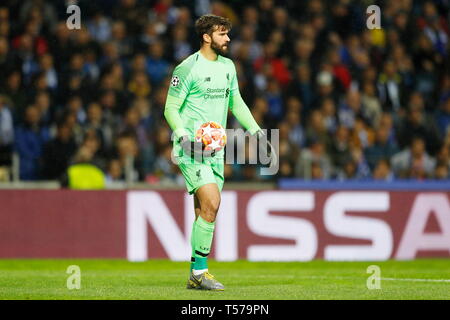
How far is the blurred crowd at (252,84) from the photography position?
17.1 meters

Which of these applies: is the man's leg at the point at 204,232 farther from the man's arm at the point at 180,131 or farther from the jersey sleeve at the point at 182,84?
the jersey sleeve at the point at 182,84

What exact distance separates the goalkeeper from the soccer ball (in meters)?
0.06

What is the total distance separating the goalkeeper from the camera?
9.95 meters

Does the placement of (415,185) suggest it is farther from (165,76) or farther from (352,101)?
(165,76)

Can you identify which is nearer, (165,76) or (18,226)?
(18,226)

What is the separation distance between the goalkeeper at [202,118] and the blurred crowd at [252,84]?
659 centimetres

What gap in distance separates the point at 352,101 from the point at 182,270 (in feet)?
22.5

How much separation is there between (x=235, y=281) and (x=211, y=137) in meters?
2.05

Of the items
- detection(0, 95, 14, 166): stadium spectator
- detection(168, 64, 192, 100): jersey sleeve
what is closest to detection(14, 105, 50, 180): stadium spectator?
detection(0, 95, 14, 166): stadium spectator

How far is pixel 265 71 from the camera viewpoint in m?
19.6

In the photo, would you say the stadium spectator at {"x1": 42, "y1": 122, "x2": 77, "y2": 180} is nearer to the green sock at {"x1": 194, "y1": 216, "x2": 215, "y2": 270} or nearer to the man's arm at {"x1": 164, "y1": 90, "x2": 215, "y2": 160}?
the man's arm at {"x1": 164, "y1": 90, "x2": 215, "y2": 160}

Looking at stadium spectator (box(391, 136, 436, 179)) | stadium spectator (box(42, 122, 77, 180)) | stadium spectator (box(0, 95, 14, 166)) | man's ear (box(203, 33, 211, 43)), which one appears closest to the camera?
man's ear (box(203, 33, 211, 43))

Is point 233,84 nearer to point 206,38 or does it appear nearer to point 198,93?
point 198,93

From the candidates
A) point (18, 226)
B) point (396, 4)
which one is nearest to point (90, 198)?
point (18, 226)
